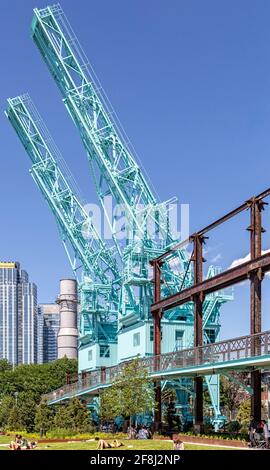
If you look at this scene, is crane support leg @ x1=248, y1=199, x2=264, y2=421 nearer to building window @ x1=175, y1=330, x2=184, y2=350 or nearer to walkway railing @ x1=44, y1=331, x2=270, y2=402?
walkway railing @ x1=44, y1=331, x2=270, y2=402

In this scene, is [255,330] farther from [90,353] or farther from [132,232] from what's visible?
[90,353]

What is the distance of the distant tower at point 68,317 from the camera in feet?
433

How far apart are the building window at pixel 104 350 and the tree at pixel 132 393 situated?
A: 33984 millimetres

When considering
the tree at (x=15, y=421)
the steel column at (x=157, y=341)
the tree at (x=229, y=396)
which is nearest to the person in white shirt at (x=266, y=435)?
the steel column at (x=157, y=341)

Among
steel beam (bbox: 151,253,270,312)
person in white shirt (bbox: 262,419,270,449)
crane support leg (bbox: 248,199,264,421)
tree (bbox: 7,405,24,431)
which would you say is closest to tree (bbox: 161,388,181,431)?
steel beam (bbox: 151,253,270,312)

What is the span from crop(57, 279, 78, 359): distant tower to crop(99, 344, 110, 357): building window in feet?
157

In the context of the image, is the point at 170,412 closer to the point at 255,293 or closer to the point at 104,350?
the point at 255,293

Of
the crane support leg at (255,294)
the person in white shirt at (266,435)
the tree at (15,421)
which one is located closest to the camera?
the person in white shirt at (266,435)

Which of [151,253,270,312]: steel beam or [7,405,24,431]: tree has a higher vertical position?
[151,253,270,312]: steel beam

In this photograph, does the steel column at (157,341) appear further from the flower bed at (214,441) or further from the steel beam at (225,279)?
the flower bed at (214,441)

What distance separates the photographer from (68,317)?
13188 centimetres

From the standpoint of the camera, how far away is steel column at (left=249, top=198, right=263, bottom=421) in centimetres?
3566
